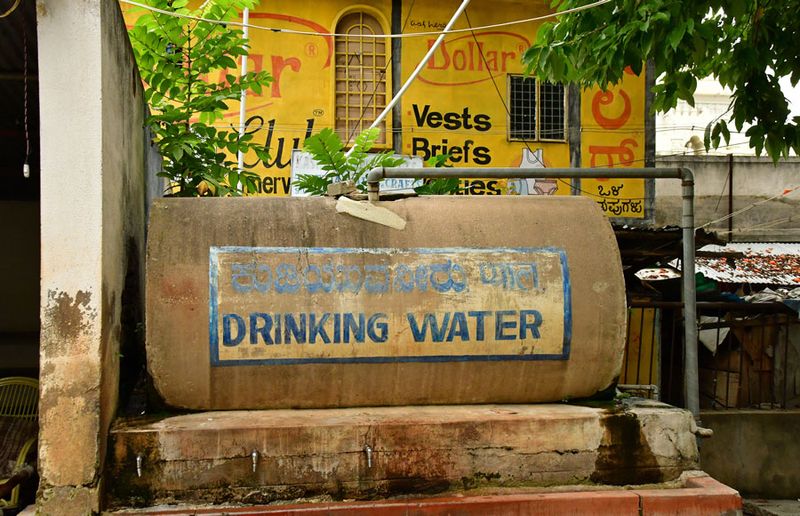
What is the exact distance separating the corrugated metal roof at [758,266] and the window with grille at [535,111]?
10.9ft

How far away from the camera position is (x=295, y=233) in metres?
3.96

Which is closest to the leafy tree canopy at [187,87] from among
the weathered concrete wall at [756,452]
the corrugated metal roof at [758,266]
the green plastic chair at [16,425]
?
the green plastic chair at [16,425]

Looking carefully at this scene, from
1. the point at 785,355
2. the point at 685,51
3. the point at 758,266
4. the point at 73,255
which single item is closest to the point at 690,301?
the point at 685,51

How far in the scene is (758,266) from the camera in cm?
1377

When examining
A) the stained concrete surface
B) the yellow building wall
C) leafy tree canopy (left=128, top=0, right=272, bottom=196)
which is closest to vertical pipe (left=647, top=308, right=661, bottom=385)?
the stained concrete surface

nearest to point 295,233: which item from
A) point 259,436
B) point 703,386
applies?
point 259,436

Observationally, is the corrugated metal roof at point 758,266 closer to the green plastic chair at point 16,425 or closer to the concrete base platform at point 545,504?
the concrete base platform at point 545,504

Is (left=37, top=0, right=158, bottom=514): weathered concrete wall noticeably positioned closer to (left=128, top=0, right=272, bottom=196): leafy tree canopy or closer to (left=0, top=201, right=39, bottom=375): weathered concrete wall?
(left=128, top=0, right=272, bottom=196): leafy tree canopy

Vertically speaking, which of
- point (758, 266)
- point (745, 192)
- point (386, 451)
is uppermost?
point (745, 192)

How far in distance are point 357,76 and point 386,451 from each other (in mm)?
9161

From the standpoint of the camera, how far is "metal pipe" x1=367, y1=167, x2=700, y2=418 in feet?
13.4

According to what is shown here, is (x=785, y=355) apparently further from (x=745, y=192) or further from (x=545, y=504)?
(x=745, y=192)

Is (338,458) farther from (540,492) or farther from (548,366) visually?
(548,366)

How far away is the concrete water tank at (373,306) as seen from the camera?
3.76m
